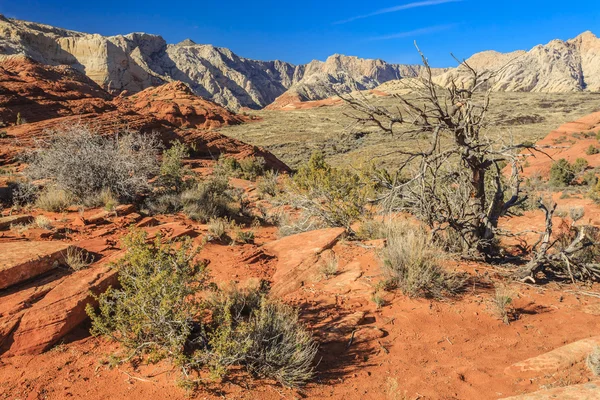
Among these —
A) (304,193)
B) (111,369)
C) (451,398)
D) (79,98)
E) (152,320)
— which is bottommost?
(451,398)

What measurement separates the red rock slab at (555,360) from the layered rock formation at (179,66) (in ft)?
9.29

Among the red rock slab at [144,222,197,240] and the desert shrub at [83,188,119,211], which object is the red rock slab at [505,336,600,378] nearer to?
the red rock slab at [144,222,197,240]

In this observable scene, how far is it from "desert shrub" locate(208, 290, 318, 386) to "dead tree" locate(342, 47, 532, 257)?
2013 mm

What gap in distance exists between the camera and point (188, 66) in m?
95.7

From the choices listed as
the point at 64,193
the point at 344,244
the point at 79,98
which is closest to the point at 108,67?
the point at 79,98

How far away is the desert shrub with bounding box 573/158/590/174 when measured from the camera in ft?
60.4

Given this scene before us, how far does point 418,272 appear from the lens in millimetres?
4164

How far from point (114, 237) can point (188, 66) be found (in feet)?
335

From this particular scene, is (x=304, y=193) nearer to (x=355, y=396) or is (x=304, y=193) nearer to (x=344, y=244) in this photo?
(x=344, y=244)

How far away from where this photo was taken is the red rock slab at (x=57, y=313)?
10.1 ft

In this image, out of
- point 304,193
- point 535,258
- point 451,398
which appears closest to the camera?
point 451,398

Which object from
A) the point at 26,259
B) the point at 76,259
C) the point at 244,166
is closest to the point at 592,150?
the point at 244,166

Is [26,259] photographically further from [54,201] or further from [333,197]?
[333,197]

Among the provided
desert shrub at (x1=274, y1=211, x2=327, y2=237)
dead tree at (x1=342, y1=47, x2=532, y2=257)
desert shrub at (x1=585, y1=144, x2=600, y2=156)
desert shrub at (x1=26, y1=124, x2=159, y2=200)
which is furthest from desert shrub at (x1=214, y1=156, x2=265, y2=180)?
desert shrub at (x1=585, y1=144, x2=600, y2=156)
